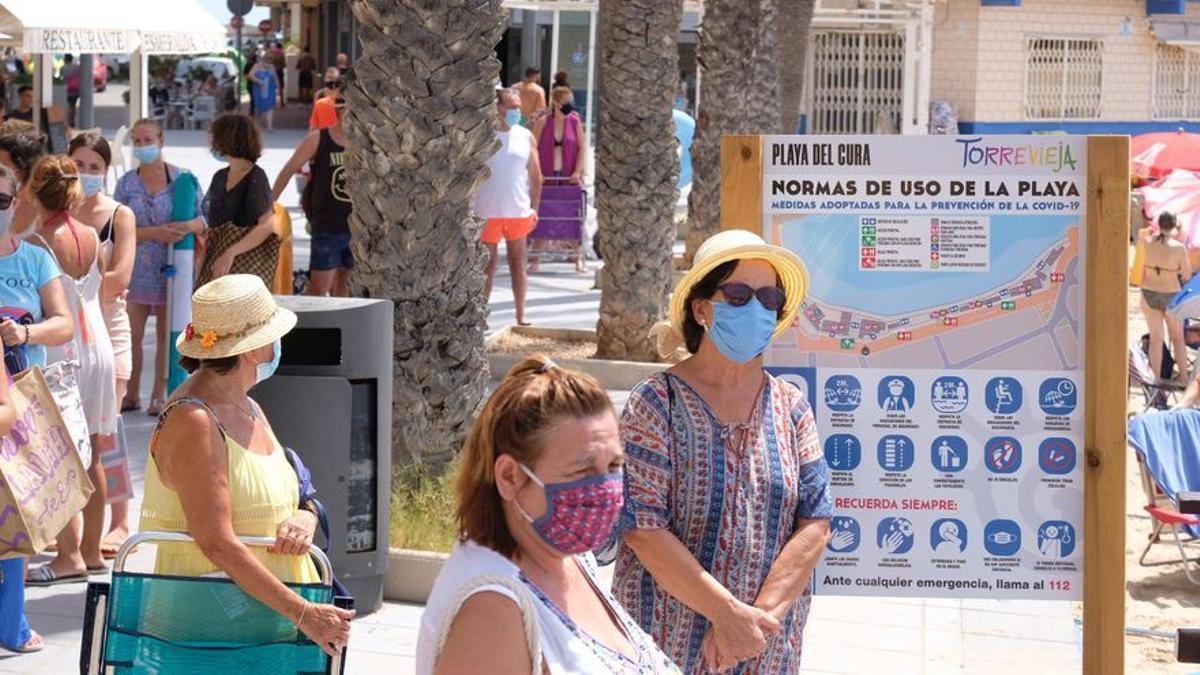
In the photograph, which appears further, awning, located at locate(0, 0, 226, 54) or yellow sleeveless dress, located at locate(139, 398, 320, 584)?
awning, located at locate(0, 0, 226, 54)

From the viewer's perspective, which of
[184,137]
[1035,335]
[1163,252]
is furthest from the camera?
[184,137]

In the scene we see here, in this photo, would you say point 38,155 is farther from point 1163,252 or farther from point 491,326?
point 1163,252

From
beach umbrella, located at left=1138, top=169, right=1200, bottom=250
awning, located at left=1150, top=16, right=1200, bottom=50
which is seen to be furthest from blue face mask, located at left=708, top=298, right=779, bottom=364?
awning, located at left=1150, top=16, right=1200, bottom=50

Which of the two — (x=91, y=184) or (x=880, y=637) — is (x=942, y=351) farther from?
(x=91, y=184)

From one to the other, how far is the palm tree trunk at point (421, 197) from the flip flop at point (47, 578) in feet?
4.72

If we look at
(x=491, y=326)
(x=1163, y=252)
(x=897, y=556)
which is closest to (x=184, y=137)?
(x=491, y=326)

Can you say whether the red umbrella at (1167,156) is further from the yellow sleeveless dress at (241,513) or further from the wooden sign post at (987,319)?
the yellow sleeveless dress at (241,513)

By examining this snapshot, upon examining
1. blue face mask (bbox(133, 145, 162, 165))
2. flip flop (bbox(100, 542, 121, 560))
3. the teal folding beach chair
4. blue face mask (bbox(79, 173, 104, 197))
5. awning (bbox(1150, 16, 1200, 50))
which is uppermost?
awning (bbox(1150, 16, 1200, 50))

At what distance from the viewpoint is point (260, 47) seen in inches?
2381

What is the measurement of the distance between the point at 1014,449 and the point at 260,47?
57.6 m

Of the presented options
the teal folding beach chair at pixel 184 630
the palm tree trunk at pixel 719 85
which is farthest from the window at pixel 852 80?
the teal folding beach chair at pixel 184 630

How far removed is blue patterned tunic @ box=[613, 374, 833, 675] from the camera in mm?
4141

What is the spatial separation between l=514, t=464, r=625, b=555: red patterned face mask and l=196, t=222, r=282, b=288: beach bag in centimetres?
687

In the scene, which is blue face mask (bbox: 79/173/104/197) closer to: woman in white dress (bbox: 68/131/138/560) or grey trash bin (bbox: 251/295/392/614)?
woman in white dress (bbox: 68/131/138/560)
